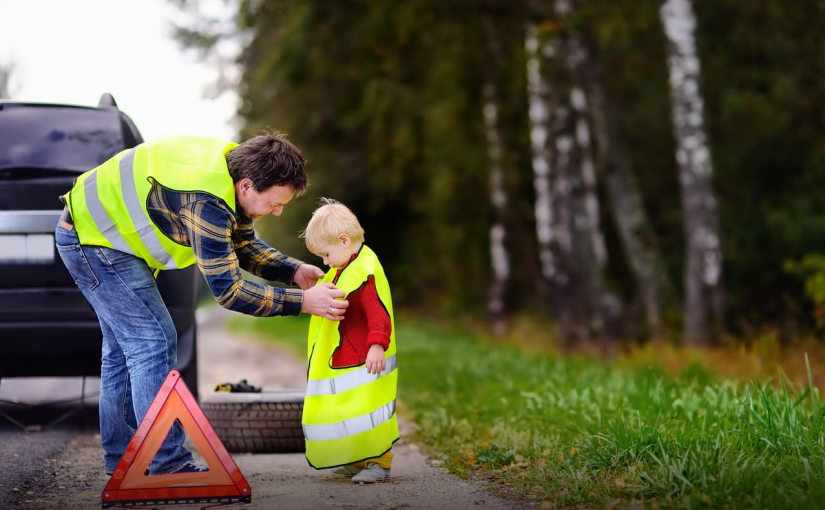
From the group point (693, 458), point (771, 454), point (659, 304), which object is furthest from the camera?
point (659, 304)

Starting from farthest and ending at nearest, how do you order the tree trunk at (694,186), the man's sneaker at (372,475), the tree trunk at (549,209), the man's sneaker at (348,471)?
the tree trunk at (549,209) → the tree trunk at (694,186) → the man's sneaker at (348,471) → the man's sneaker at (372,475)

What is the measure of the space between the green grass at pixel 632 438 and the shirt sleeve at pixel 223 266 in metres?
1.42

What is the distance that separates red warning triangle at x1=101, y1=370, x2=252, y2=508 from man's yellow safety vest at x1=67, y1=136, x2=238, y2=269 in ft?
2.15

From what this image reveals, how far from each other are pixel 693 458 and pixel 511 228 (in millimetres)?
17879

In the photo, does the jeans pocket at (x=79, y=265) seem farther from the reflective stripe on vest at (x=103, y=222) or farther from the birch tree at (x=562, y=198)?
the birch tree at (x=562, y=198)

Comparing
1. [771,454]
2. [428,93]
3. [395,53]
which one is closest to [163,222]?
[771,454]

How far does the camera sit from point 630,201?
563 inches

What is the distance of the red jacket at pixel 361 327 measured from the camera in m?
4.61

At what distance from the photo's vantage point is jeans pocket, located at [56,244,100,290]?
4570mm

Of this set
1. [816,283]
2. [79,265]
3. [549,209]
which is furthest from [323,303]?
[549,209]

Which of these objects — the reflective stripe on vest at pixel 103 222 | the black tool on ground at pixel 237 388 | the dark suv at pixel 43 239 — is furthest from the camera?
the black tool on ground at pixel 237 388

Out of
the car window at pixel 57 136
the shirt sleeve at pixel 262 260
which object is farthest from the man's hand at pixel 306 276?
the car window at pixel 57 136

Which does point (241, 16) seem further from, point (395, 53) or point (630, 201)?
point (630, 201)

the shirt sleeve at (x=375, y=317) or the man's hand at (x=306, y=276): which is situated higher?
the man's hand at (x=306, y=276)
